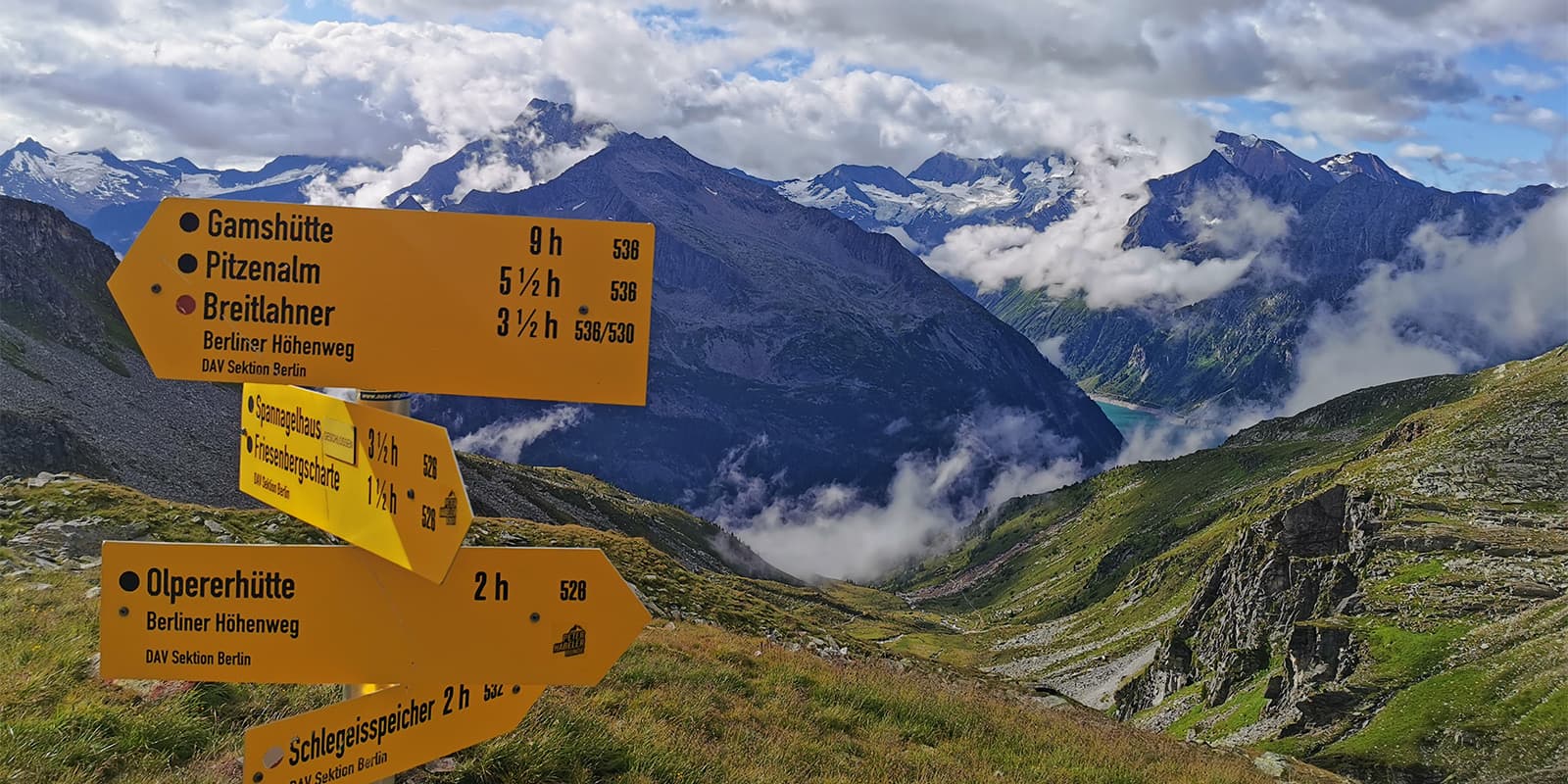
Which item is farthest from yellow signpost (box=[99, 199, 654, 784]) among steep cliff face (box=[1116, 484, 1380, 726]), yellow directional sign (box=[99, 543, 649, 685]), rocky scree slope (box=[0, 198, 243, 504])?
rocky scree slope (box=[0, 198, 243, 504])

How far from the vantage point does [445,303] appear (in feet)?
17.8

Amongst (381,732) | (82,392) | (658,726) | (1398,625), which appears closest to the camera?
(381,732)

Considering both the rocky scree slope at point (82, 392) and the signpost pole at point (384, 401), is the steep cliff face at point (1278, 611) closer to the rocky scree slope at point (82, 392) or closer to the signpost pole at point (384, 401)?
the signpost pole at point (384, 401)

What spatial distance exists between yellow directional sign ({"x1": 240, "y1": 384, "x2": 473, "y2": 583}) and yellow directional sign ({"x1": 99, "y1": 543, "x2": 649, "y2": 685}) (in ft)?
1.06

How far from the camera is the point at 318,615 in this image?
212 inches

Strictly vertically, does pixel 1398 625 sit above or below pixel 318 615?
below

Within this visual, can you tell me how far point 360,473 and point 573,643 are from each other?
1.66m

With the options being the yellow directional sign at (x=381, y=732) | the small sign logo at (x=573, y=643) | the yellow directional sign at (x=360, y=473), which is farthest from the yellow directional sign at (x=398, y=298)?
the yellow directional sign at (x=381, y=732)

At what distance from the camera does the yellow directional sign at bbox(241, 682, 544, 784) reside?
16.8ft

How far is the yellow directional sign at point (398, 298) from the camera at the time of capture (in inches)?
214

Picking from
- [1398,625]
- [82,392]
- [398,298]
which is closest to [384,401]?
[398,298]

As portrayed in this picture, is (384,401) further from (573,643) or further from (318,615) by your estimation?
(573,643)

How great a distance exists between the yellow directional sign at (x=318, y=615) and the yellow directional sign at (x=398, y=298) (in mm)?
1104

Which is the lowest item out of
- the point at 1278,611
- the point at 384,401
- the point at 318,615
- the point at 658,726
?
the point at 1278,611
